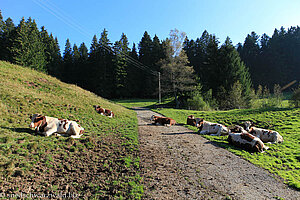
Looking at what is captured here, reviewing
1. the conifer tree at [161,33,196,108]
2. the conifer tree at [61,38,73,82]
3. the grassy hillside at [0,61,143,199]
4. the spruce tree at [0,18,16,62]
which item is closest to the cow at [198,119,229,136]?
the grassy hillside at [0,61,143,199]

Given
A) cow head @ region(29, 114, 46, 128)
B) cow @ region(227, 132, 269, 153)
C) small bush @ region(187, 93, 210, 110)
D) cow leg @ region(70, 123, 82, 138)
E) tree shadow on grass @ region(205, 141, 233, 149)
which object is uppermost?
small bush @ region(187, 93, 210, 110)

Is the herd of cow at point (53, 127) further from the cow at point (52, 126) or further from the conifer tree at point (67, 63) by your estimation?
the conifer tree at point (67, 63)

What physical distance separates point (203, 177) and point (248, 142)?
175 inches

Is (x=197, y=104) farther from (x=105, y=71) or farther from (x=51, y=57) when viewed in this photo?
(x=51, y=57)

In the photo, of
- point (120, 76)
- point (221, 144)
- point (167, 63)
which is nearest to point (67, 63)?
point (120, 76)

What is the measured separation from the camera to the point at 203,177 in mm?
4660

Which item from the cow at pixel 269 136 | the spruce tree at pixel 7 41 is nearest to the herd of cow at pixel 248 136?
the cow at pixel 269 136

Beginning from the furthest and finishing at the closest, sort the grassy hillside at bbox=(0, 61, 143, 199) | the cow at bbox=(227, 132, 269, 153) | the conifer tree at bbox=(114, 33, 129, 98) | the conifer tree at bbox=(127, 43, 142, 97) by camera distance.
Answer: the conifer tree at bbox=(127, 43, 142, 97), the conifer tree at bbox=(114, 33, 129, 98), the cow at bbox=(227, 132, 269, 153), the grassy hillside at bbox=(0, 61, 143, 199)

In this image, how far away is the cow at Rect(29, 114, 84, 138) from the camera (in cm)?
616

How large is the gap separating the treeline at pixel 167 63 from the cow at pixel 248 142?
18.1 meters

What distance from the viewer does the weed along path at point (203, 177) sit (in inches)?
152

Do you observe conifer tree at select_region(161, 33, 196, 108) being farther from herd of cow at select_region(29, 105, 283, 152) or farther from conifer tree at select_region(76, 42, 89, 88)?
conifer tree at select_region(76, 42, 89, 88)

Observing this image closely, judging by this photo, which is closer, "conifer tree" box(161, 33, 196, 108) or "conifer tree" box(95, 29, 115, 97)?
"conifer tree" box(161, 33, 196, 108)

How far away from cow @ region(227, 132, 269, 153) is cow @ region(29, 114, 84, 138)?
8052mm
